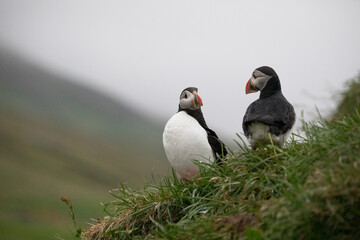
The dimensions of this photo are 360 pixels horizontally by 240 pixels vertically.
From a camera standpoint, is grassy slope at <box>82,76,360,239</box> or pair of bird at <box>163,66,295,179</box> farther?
pair of bird at <box>163,66,295,179</box>

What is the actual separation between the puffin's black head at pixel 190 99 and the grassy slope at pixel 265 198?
895 millimetres

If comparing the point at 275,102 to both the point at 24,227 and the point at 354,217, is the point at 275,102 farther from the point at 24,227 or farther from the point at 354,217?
the point at 24,227

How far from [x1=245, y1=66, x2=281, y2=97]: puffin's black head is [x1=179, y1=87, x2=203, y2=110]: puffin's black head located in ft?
2.19

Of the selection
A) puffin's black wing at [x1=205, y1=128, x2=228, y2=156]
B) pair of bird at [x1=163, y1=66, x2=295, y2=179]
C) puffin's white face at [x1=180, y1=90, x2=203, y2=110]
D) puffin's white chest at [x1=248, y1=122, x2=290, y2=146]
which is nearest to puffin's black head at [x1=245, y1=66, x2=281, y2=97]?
pair of bird at [x1=163, y1=66, x2=295, y2=179]

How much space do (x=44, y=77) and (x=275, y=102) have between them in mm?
92439

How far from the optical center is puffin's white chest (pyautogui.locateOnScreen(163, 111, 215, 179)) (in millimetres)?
5277

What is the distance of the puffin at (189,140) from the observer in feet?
17.3

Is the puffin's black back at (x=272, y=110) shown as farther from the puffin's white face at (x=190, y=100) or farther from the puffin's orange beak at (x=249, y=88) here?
the puffin's white face at (x=190, y=100)

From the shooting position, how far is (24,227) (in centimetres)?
3306

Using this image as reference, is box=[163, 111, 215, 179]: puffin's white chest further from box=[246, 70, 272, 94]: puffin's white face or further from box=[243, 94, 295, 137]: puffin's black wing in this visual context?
box=[246, 70, 272, 94]: puffin's white face

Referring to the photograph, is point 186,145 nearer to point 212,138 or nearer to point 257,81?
point 212,138

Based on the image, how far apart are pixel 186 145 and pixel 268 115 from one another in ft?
3.69

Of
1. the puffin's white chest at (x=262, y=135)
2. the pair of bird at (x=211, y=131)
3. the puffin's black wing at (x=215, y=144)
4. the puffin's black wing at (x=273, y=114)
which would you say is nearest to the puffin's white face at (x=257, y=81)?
the pair of bird at (x=211, y=131)

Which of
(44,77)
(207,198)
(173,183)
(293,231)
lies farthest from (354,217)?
(44,77)
